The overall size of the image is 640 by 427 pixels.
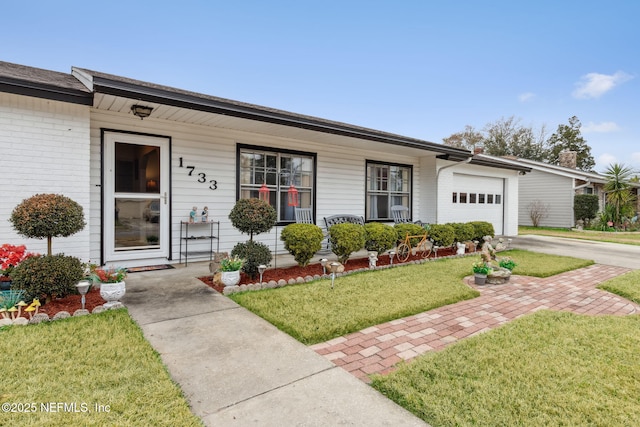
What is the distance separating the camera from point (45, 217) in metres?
3.55

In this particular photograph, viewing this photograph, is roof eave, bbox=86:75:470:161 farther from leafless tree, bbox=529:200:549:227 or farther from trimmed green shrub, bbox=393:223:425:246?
leafless tree, bbox=529:200:549:227

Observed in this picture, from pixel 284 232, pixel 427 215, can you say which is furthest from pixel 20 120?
pixel 427 215

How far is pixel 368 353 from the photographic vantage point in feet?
9.09

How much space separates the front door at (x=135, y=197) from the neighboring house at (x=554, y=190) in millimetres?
15077

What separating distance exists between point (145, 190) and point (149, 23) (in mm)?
7504

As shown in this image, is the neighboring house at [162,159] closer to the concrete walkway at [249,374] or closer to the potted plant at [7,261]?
the potted plant at [7,261]

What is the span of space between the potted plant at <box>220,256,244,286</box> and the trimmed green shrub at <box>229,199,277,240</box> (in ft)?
2.00

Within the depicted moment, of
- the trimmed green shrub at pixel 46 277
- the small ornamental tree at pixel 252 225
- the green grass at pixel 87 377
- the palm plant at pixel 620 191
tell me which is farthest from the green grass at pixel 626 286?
the palm plant at pixel 620 191

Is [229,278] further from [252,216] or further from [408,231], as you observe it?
[408,231]

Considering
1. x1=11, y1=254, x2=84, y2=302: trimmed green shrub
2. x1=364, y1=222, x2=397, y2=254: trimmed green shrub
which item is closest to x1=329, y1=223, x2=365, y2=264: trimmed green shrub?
x1=364, y1=222, x2=397, y2=254: trimmed green shrub

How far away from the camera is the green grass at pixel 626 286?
4723 millimetres

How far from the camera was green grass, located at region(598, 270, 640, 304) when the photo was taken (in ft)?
15.5

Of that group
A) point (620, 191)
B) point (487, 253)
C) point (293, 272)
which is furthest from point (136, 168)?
point (620, 191)

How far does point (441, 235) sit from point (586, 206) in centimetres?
1312
